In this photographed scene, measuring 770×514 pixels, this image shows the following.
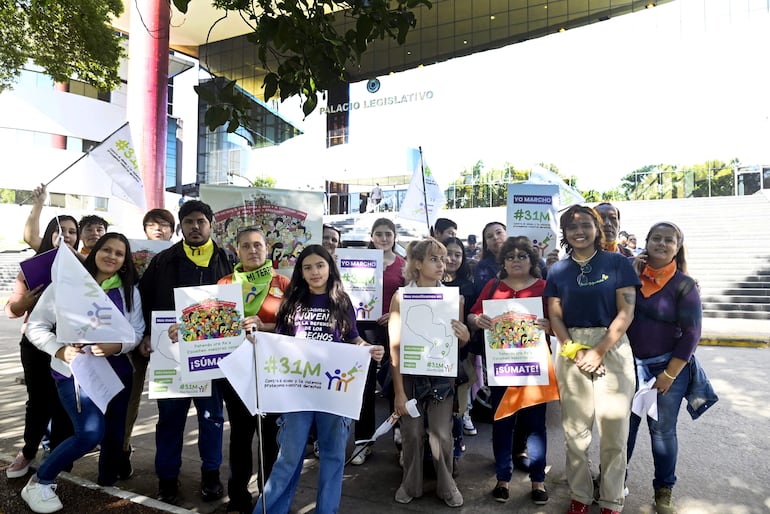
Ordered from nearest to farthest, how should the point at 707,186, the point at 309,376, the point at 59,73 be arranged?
the point at 309,376
the point at 59,73
the point at 707,186

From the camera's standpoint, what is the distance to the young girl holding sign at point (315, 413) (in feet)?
9.75

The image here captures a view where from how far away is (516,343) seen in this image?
3.63 meters

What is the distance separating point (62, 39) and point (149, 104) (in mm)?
8893

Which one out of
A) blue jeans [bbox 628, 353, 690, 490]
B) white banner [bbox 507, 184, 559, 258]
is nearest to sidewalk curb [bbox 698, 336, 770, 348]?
white banner [bbox 507, 184, 559, 258]

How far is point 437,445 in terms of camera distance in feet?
11.8

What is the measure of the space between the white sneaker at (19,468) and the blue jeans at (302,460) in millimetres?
2264

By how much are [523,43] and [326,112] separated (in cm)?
1452

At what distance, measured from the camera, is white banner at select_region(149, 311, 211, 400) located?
345 cm

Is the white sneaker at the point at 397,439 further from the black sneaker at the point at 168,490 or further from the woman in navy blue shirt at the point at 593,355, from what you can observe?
the black sneaker at the point at 168,490

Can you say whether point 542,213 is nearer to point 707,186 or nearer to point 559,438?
point 559,438

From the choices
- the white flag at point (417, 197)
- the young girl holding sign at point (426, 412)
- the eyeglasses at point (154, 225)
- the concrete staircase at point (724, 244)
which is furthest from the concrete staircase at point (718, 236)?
the young girl holding sign at point (426, 412)

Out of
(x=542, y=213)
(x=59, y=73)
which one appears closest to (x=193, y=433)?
(x=542, y=213)

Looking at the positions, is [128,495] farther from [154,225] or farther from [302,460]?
[154,225]

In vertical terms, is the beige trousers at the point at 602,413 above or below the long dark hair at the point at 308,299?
below
